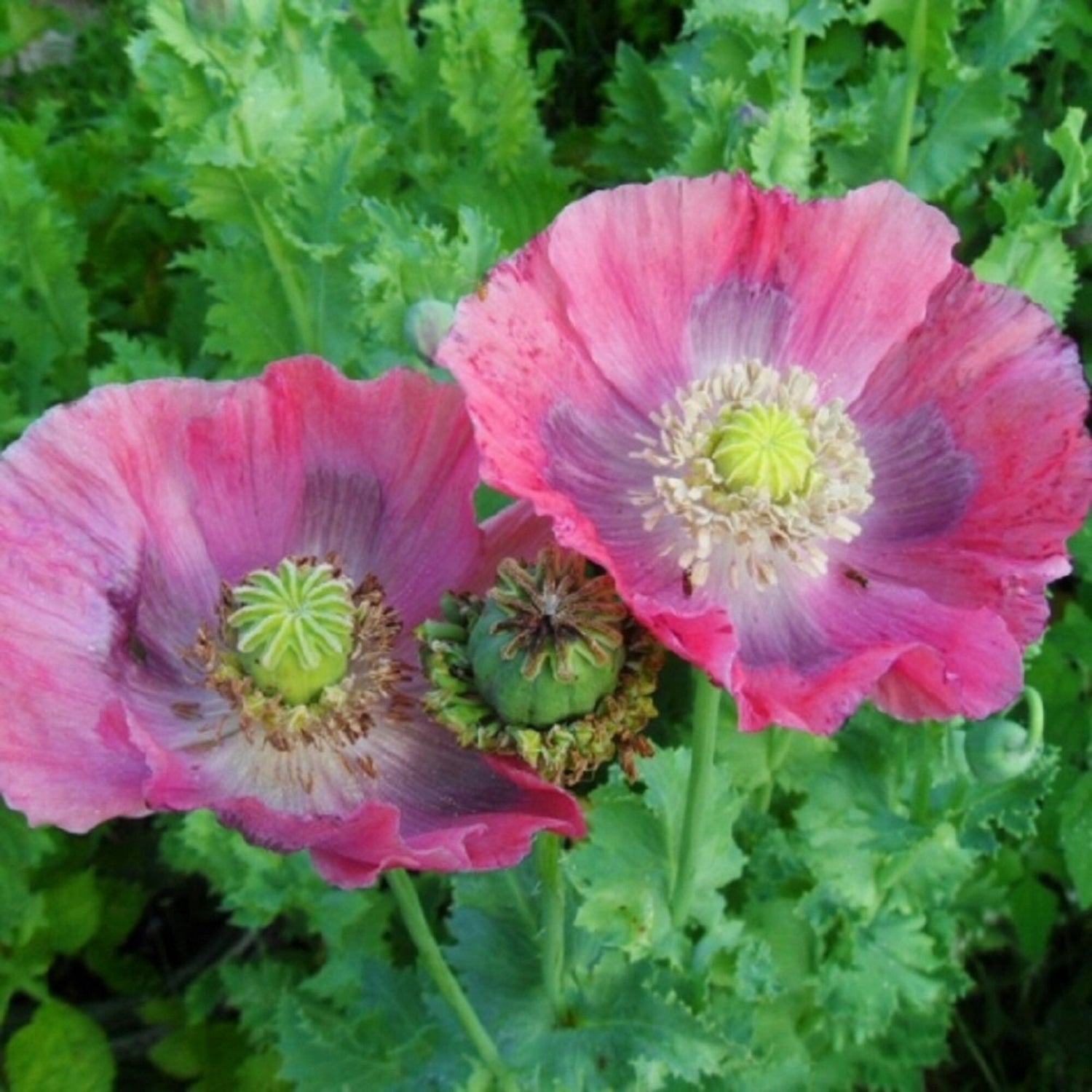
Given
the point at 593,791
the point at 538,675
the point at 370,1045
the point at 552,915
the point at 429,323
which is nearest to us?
the point at 538,675

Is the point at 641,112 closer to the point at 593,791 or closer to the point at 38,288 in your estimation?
the point at 38,288

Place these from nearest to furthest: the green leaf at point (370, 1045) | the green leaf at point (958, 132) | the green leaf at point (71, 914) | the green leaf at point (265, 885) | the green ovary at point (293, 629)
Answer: the green ovary at point (293, 629) → the green leaf at point (370, 1045) → the green leaf at point (265, 885) → the green leaf at point (958, 132) → the green leaf at point (71, 914)

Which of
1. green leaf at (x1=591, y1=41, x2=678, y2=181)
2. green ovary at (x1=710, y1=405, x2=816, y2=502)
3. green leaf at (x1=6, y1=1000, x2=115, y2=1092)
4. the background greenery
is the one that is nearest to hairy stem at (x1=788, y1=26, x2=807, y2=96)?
the background greenery

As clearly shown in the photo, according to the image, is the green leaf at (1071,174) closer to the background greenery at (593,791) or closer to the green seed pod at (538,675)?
the background greenery at (593,791)

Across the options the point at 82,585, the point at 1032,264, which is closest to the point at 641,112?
the point at 1032,264

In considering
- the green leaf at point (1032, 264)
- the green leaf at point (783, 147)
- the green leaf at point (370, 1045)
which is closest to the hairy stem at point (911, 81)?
the green leaf at point (1032, 264)

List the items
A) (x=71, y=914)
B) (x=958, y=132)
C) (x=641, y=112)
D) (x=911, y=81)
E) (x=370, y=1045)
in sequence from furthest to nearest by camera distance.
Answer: (x=641, y=112) → (x=71, y=914) → (x=958, y=132) → (x=911, y=81) → (x=370, y=1045)

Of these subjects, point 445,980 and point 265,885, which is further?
point 265,885
